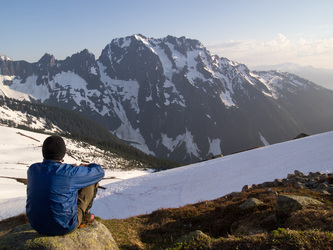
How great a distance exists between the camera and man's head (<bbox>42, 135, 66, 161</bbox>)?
5711 mm

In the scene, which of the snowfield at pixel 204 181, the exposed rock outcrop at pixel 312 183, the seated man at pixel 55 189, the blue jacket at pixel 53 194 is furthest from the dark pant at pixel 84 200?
the snowfield at pixel 204 181

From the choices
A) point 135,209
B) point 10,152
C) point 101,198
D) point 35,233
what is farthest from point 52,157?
point 10,152

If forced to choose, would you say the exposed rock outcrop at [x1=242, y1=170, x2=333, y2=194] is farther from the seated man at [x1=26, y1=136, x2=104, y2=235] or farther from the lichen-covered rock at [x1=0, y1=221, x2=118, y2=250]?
the seated man at [x1=26, y1=136, x2=104, y2=235]

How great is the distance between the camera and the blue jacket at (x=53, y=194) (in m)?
5.50

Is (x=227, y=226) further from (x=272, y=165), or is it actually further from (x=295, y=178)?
(x=272, y=165)

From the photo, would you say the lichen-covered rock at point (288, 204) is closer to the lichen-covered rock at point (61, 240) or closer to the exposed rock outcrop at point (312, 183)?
the exposed rock outcrop at point (312, 183)

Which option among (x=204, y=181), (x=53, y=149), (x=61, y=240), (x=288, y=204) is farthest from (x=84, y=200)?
(x=204, y=181)

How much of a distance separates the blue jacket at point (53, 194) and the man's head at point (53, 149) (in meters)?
0.13

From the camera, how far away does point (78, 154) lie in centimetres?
12594

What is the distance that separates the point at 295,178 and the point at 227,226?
9892 mm

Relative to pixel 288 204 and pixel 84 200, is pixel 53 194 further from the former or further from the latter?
pixel 288 204

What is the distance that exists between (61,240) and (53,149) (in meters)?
2.45

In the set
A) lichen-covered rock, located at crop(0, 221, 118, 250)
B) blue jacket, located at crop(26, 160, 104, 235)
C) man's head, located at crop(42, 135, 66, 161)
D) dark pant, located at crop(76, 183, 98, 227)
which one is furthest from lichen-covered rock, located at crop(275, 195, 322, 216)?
man's head, located at crop(42, 135, 66, 161)

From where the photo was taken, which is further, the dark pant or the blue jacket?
the dark pant
